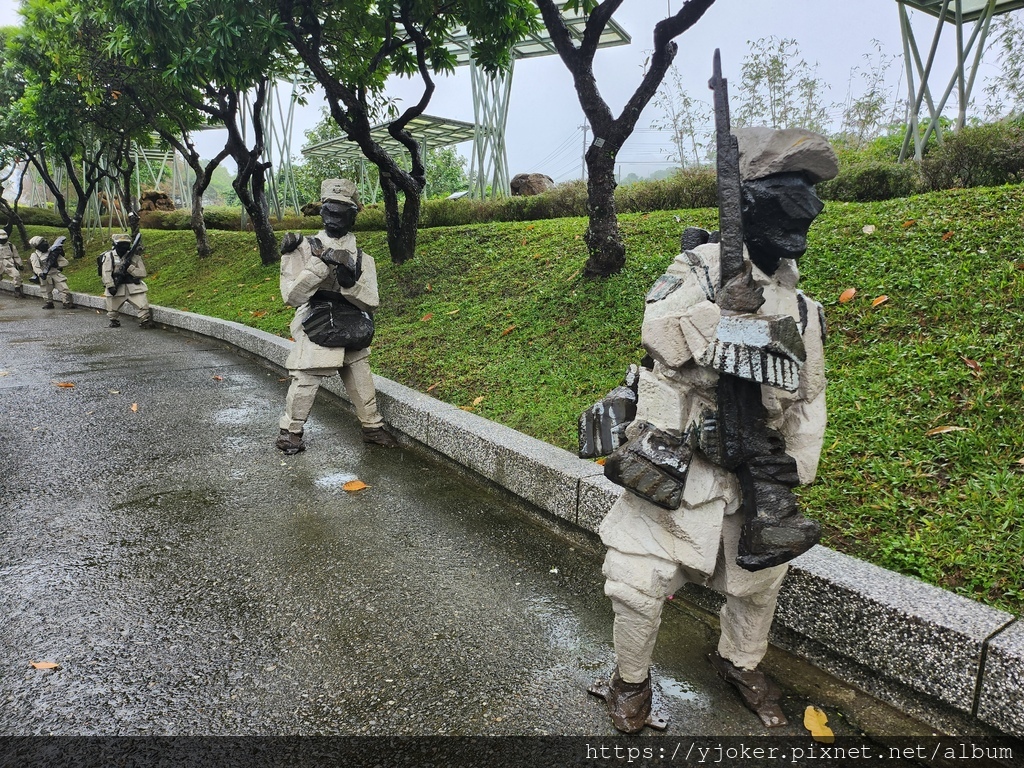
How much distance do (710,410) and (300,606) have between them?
2.10 metres

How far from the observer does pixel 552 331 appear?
6180mm

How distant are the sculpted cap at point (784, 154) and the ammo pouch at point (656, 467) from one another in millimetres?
876

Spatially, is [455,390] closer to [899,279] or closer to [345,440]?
[345,440]

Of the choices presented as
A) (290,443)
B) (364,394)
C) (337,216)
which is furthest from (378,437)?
(337,216)

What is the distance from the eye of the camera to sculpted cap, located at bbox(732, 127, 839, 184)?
1970 mm

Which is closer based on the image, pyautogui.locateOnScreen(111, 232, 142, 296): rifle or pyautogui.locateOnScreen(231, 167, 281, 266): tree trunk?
pyautogui.locateOnScreen(111, 232, 142, 296): rifle

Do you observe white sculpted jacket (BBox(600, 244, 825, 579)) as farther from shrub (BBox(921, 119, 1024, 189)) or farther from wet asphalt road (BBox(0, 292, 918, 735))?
shrub (BBox(921, 119, 1024, 189))

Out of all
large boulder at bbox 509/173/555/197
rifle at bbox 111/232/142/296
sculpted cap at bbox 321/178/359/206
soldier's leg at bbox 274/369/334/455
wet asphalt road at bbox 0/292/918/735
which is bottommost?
wet asphalt road at bbox 0/292/918/735

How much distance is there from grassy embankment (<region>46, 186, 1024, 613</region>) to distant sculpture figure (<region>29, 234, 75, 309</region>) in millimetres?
9011

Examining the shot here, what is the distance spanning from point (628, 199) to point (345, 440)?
6064 millimetres

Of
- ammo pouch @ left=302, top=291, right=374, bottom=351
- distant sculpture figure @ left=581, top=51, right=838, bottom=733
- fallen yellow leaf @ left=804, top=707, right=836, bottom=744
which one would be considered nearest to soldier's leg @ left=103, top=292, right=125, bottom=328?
ammo pouch @ left=302, top=291, right=374, bottom=351

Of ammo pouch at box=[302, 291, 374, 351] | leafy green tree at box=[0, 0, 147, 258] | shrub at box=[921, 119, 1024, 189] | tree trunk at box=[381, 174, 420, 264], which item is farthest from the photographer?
leafy green tree at box=[0, 0, 147, 258]

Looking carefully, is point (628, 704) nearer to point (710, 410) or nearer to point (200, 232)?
point (710, 410)

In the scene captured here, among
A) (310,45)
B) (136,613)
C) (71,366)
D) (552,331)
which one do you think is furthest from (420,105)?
(136,613)
